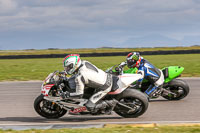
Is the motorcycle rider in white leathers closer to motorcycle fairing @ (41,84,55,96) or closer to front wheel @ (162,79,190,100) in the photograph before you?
motorcycle fairing @ (41,84,55,96)

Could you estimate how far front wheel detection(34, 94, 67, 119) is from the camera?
7.68 m

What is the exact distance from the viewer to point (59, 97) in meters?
7.36

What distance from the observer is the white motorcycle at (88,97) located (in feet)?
24.2

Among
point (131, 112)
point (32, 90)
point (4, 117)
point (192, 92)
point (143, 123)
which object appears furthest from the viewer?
point (32, 90)

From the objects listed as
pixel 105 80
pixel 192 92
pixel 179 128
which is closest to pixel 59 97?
pixel 105 80

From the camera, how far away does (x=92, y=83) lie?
731 centimetres

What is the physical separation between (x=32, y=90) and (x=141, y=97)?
6.73 m

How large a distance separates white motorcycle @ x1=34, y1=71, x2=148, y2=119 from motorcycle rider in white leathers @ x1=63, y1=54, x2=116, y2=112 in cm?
13

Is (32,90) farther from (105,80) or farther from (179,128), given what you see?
(179,128)

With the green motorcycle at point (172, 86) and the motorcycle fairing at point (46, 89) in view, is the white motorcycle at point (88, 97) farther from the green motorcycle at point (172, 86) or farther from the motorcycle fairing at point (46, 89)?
the green motorcycle at point (172, 86)

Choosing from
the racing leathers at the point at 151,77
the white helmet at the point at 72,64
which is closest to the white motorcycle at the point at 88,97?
the white helmet at the point at 72,64

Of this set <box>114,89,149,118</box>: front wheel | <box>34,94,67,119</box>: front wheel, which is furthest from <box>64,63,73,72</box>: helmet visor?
<box>114,89,149,118</box>: front wheel

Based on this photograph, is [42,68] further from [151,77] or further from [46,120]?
[46,120]

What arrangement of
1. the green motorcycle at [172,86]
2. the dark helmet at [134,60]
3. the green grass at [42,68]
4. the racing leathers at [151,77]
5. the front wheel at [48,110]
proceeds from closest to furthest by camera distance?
the front wheel at [48,110], the racing leathers at [151,77], the dark helmet at [134,60], the green motorcycle at [172,86], the green grass at [42,68]
